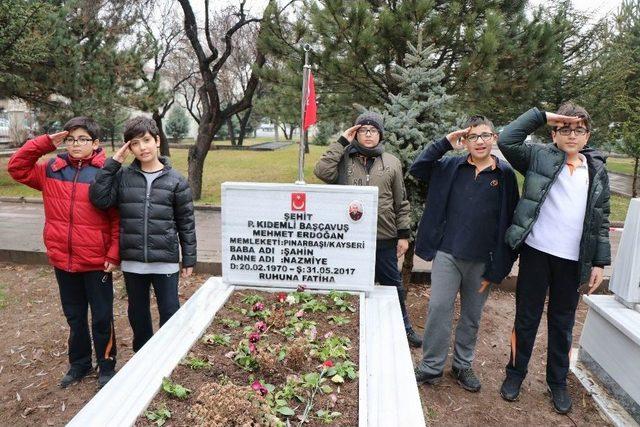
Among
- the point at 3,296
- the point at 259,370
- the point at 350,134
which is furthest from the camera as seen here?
the point at 3,296

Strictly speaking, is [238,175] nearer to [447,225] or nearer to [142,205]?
[142,205]

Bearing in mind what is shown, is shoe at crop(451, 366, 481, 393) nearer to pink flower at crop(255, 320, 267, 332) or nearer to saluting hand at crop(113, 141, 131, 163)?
pink flower at crop(255, 320, 267, 332)

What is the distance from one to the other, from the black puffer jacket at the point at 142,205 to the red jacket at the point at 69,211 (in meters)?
0.10

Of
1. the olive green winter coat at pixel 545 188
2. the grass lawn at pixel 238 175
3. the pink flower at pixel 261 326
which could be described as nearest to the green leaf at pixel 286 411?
the pink flower at pixel 261 326

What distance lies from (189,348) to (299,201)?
4.09ft

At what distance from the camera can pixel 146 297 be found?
3.31 m

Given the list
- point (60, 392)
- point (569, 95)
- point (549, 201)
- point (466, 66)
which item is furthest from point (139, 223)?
point (569, 95)

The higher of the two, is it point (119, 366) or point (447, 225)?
point (447, 225)

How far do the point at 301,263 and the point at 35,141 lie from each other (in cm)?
187

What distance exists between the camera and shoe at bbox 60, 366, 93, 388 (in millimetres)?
3391

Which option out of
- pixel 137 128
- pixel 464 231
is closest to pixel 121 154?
pixel 137 128

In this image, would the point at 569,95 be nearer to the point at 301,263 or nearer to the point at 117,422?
the point at 301,263

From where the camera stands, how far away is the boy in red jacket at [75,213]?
3.05 meters

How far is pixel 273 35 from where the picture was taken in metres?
8.08
